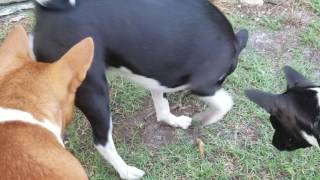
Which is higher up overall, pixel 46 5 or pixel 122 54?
pixel 46 5

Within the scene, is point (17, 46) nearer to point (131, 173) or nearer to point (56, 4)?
point (56, 4)

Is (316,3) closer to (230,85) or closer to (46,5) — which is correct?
(230,85)

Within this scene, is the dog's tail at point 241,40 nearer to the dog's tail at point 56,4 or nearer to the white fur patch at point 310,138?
the white fur patch at point 310,138

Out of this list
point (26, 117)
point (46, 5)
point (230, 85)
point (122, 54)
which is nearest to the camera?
point (26, 117)

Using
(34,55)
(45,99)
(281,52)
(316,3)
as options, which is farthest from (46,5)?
(316,3)

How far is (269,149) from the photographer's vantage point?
11.5ft

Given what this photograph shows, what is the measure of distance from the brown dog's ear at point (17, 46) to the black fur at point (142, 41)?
1.08ft

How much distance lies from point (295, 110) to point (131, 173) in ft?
3.23

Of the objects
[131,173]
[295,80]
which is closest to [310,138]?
[295,80]

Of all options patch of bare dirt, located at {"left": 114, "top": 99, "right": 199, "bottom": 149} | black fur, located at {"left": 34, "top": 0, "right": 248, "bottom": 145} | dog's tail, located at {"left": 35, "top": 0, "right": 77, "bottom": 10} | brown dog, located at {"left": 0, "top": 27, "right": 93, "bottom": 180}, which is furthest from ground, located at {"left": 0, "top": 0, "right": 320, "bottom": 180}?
brown dog, located at {"left": 0, "top": 27, "right": 93, "bottom": 180}

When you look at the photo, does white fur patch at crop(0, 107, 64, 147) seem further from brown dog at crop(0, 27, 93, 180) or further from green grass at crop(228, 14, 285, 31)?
green grass at crop(228, 14, 285, 31)

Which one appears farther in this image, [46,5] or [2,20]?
[2,20]

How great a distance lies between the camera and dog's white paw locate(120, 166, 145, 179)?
10.9ft

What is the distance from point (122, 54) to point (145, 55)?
12 centimetres
